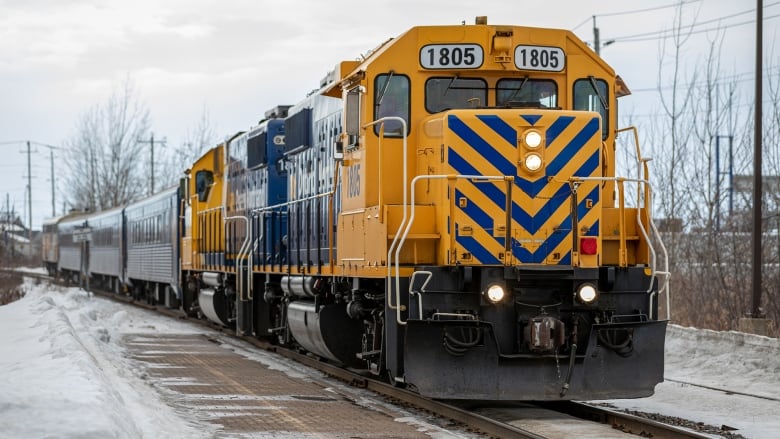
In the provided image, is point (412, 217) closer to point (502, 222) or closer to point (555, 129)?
point (502, 222)

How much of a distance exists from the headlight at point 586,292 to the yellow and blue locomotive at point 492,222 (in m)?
0.01

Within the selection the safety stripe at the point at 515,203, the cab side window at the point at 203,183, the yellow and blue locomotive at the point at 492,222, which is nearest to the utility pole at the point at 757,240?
the yellow and blue locomotive at the point at 492,222

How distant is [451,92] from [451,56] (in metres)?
0.37

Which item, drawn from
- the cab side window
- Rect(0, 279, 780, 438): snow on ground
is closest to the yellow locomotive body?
Rect(0, 279, 780, 438): snow on ground

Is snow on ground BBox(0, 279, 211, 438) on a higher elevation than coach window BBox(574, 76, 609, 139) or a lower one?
lower

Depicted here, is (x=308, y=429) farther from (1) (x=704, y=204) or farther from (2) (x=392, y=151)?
(1) (x=704, y=204)

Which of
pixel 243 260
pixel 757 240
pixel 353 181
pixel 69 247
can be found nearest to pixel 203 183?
pixel 243 260

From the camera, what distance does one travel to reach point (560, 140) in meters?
10.4

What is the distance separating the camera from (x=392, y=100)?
36.5 feet

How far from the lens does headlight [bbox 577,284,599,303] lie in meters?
10.1

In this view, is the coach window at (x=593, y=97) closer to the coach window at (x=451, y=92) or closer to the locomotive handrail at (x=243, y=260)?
the coach window at (x=451, y=92)

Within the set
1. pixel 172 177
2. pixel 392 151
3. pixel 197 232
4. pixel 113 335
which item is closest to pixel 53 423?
pixel 392 151

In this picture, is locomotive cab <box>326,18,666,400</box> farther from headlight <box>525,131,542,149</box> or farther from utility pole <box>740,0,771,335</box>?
utility pole <box>740,0,771,335</box>

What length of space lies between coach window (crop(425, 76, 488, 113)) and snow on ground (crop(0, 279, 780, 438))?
12.0 feet
